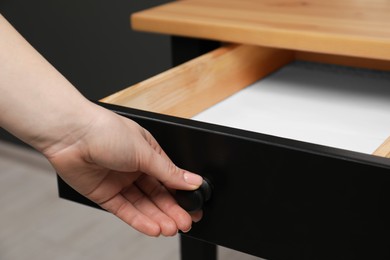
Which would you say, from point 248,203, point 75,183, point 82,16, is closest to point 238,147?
point 248,203

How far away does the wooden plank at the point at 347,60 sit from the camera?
942 millimetres

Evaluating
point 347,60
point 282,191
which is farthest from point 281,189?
point 347,60

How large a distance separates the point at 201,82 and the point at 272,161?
0.94 ft

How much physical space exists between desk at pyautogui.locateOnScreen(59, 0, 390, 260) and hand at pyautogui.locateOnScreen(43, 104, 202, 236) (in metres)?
0.03

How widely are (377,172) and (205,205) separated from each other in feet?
0.62

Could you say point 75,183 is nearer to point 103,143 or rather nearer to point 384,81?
point 103,143

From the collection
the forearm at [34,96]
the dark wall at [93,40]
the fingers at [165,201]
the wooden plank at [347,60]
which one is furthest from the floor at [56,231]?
the forearm at [34,96]

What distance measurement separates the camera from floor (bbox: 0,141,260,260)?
1.48 m

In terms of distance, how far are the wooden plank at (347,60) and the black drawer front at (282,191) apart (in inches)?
18.5

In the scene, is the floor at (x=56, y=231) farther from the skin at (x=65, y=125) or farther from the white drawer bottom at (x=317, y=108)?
the skin at (x=65, y=125)

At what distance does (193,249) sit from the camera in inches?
40.2

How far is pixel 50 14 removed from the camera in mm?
1714

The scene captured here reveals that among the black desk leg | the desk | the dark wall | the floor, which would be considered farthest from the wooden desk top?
the floor

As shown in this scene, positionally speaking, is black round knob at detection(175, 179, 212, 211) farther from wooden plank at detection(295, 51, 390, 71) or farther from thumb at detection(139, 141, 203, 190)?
wooden plank at detection(295, 51, 390, 71)
